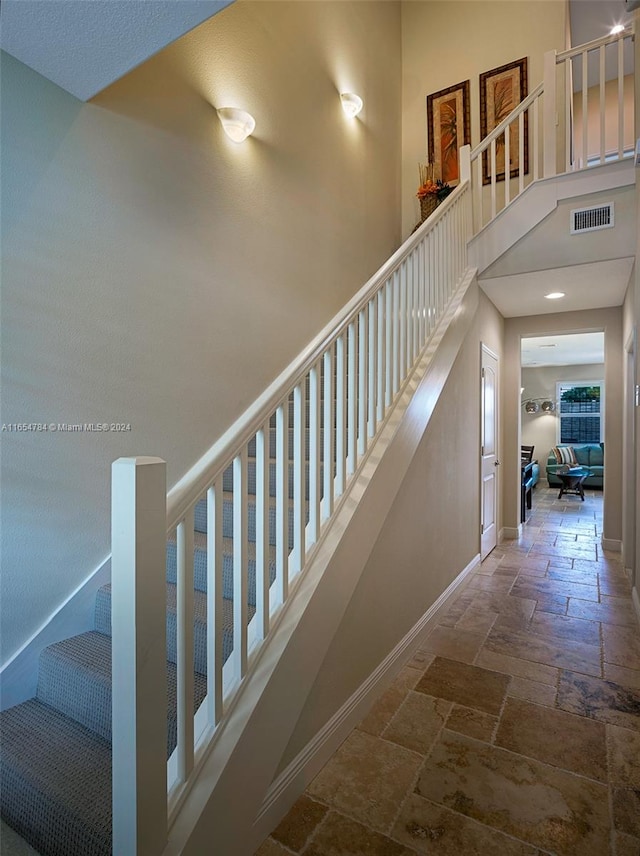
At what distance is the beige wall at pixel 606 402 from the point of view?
4.68 meters

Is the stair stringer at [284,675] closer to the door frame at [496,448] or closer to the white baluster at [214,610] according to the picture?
the white baluster at [214,610]

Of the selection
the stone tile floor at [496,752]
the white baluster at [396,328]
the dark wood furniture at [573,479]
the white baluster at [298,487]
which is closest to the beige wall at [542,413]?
the dark wood furniture at [573,479]

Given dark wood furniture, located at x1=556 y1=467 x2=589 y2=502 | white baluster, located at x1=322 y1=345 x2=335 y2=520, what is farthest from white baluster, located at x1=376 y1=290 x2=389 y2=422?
dark wood furniture, located at x1=556 y1=467 x2=589 y2=502

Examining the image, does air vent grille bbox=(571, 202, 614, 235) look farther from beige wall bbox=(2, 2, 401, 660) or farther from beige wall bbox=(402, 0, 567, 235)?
beige wall bbox=(402, 0, 567, 235)

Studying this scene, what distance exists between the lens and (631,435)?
3814 mm

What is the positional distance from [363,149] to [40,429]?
160 inches

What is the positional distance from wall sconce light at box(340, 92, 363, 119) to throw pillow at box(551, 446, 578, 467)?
805 cm

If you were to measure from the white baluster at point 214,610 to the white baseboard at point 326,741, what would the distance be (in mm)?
477

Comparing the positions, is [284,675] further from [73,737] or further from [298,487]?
[73,737]

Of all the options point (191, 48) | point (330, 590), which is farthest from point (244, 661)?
point (191, 48)

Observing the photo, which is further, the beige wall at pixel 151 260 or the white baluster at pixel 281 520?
the beige wall at pixel 151 260

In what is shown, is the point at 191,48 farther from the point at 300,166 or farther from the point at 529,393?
the point at 529,393

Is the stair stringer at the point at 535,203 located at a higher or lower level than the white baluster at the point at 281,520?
higher

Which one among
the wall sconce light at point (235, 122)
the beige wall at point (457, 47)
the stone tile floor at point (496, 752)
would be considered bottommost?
the stone tile floor at point (496, 752)
